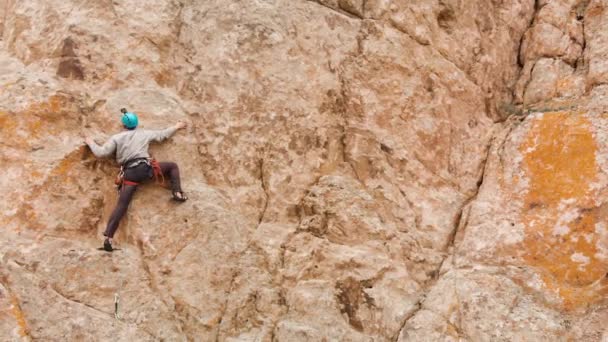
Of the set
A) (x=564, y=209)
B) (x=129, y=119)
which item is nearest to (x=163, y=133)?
(x=129, y=119)

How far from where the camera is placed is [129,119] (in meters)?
8.64

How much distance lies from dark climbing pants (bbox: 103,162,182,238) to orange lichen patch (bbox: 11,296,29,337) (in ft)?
4.88

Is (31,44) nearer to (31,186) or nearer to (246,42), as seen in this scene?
(31,186)

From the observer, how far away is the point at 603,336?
7812mm

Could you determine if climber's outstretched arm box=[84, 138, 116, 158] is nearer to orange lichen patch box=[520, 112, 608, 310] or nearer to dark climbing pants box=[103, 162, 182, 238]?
dark climbing pants box=[103, 162, 182, 238]

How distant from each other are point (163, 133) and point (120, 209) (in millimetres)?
1469

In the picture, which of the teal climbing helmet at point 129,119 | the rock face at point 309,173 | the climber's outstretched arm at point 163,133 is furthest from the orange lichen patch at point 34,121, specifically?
the climber's outstretched arm at point 163,133

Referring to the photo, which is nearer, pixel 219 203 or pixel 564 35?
pixel 219 203

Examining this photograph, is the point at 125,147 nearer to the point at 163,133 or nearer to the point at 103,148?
the point at 103,148

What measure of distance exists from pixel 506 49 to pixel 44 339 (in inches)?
397

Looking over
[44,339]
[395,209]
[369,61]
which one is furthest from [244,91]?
[44,339]

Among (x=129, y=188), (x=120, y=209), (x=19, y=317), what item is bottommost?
(x=19, y=317)

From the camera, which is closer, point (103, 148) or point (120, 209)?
point (120, 209)

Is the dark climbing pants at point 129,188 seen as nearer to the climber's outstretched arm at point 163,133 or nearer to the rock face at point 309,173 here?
the rock face at point 309,173
